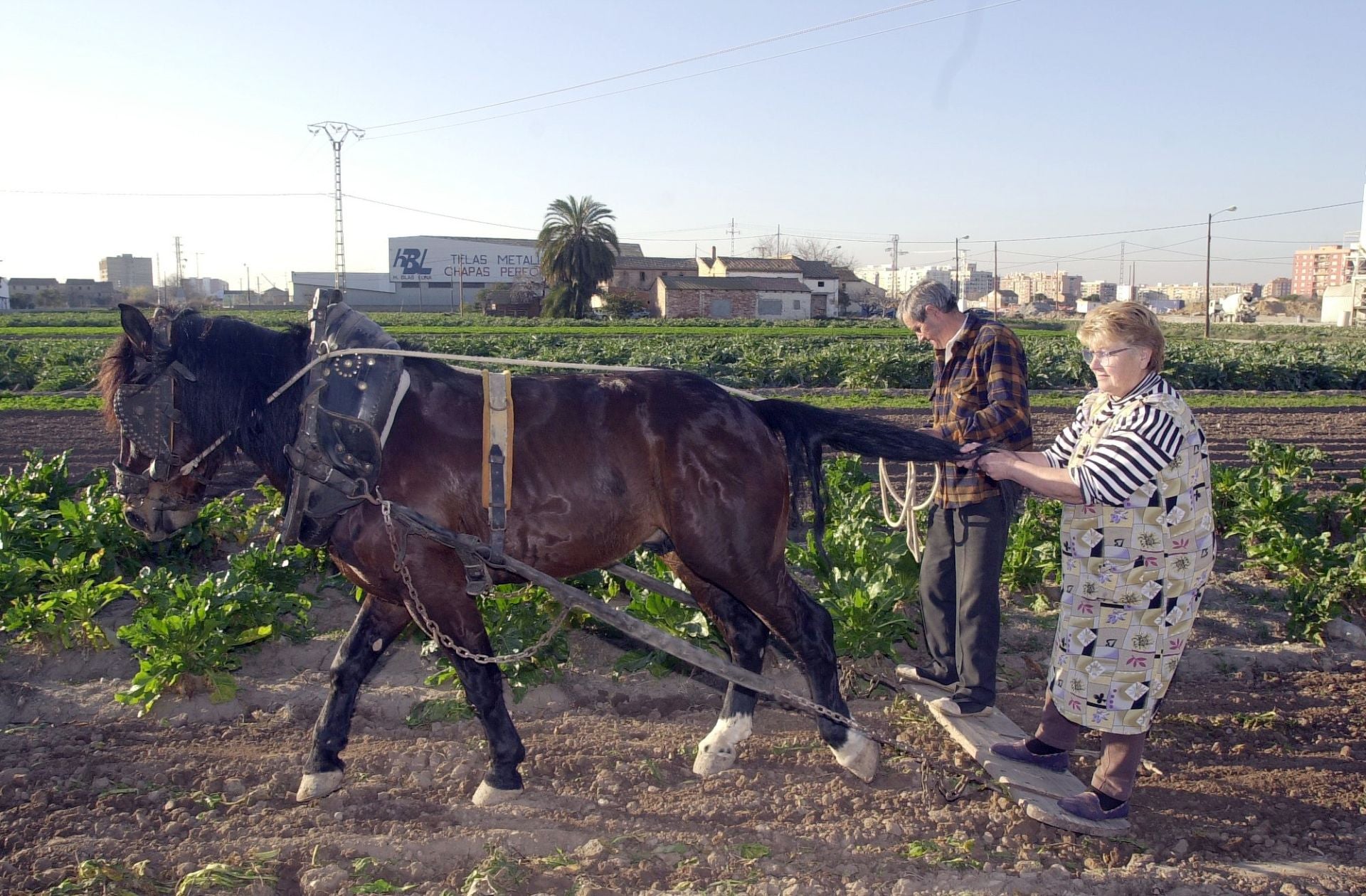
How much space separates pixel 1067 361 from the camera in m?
22.1

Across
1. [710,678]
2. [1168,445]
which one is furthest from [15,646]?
[1168,445]

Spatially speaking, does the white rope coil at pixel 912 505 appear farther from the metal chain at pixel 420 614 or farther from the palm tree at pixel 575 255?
the palm tree at pixel 575 255

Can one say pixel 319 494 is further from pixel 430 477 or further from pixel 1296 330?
pixel 1296 330

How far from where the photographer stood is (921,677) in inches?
179

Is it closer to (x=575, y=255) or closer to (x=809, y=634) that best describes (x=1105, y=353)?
(x=809, y=634)

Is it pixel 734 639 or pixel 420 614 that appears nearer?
pixel 420 614

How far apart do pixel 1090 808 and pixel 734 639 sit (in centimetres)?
158

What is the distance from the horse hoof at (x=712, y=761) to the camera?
4020 millimetres

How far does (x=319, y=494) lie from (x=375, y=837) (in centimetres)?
123

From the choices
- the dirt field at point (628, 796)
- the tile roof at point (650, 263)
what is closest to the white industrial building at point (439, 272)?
the tile roof at point (650, 263)

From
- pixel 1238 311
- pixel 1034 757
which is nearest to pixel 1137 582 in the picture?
pixel 1034 757

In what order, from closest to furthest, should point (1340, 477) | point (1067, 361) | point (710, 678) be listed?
1. point (710, 678)
2. point (1340, 477)
3. point (1067, 361)

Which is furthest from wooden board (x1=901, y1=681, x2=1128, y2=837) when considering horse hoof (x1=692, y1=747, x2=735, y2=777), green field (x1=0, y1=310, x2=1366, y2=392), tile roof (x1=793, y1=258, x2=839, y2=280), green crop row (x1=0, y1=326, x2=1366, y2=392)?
tile roof (x1=793, y1=258, x2=839, y2=280)

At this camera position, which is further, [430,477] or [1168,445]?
[430,477]
